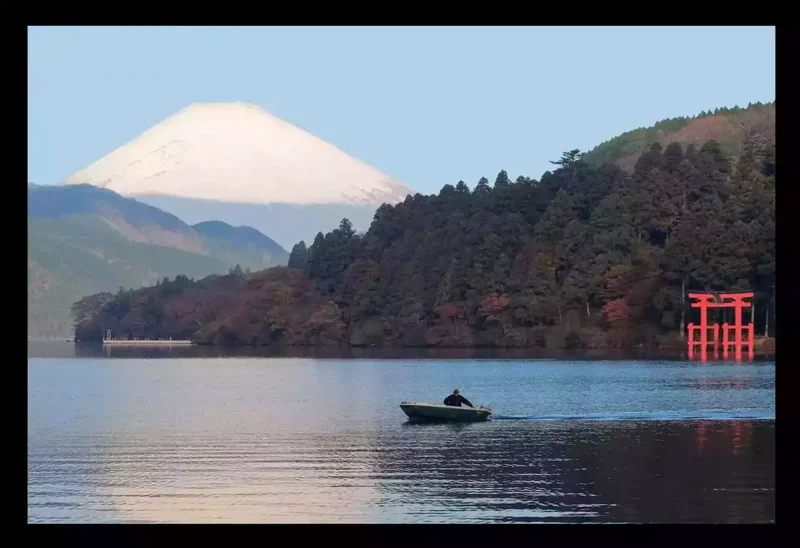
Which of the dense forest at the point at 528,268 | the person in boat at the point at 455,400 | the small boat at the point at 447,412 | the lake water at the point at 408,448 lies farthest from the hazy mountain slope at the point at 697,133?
the person in boat at the point at 455,400

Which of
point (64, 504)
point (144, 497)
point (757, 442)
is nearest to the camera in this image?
point (64, 504)

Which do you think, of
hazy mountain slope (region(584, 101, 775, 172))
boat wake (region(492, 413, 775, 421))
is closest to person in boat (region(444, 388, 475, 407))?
boat wake (region(492, 413, 775, 421))

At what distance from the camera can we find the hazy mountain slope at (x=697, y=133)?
59219mm

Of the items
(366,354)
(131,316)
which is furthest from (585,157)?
(131,316)

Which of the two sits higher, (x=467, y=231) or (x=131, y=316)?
(x=467, y=231)

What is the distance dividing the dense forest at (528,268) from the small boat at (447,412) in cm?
1949

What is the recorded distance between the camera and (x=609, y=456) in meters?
18.4

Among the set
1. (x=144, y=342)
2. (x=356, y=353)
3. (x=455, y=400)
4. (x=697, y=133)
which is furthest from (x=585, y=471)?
(x=697, y=133)

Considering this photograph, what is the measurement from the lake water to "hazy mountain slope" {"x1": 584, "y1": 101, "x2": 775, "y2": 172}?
20.8 meters

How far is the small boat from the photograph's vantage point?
20.8 metres

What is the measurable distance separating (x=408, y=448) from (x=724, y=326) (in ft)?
73.9

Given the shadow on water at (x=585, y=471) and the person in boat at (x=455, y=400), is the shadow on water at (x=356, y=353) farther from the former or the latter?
the person in boat at (x=455, y=400)
